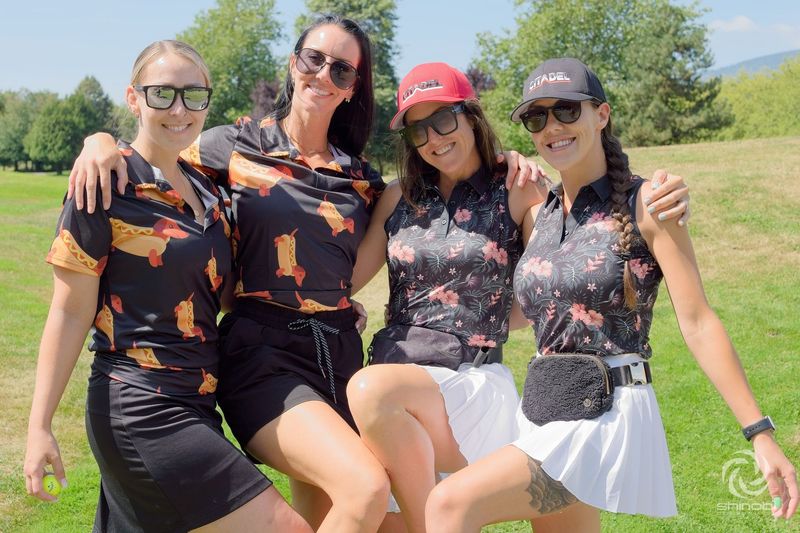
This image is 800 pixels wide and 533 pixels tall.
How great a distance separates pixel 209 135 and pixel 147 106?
0.75 metres

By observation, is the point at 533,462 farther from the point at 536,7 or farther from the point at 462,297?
the point at 536,7

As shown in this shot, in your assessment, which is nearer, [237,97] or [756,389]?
[756,389]

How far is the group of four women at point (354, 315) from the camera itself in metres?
3.25

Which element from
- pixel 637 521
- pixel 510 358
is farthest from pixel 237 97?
pixel 637 521

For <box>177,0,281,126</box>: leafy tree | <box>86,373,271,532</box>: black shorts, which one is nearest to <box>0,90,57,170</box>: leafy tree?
<box>177,0,281,126</box>: leafy tree

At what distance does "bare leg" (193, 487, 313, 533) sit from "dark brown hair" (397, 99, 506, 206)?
1521 millimetres

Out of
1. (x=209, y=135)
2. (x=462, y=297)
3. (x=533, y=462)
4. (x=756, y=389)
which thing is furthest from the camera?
(x=756, y=389)

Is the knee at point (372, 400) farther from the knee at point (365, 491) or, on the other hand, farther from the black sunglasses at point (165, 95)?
the black sunglasses at point (165, 95)

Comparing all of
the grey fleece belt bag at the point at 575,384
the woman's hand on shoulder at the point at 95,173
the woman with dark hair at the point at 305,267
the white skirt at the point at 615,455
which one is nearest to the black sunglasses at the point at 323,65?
the woman with dark hair at the point at 305,267

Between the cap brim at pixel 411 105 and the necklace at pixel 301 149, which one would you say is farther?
the necklace at pixel 301 149

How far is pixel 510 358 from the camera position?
35.1 ft

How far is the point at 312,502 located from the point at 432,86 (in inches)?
81.1

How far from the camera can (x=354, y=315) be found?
13.7 feet

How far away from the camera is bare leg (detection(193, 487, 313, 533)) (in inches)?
132
